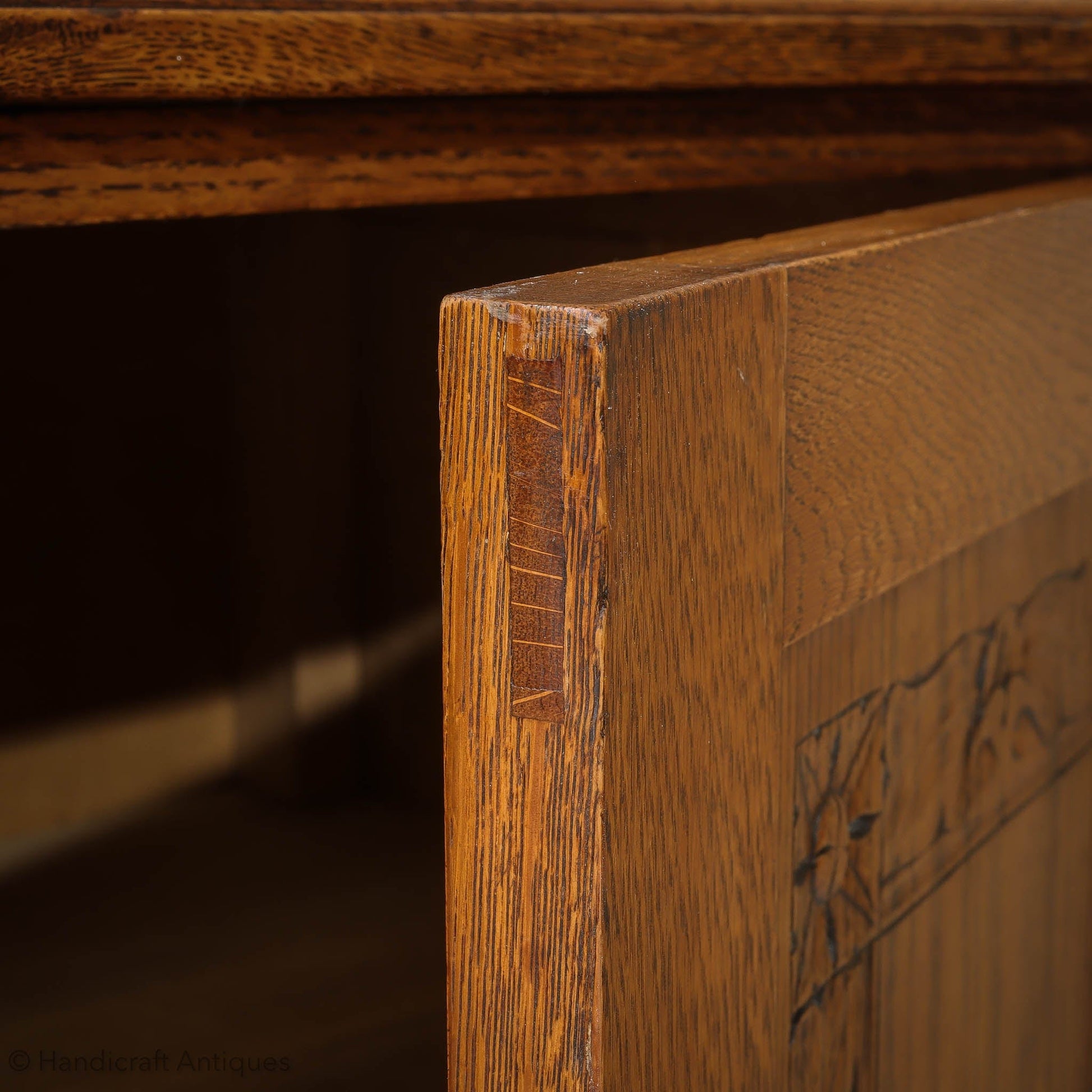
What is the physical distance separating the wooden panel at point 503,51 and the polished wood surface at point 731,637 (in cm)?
10

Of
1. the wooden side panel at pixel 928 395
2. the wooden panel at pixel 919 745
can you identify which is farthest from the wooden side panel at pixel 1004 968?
the wooden side panel at pixel 928 395

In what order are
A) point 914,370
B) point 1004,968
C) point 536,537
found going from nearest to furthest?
1. point 536,537
2. point 914,370
3. point 1004,968

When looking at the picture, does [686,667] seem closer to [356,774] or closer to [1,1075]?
[1,1075]

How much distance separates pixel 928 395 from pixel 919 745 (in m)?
0.11

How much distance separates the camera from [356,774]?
3.73ft

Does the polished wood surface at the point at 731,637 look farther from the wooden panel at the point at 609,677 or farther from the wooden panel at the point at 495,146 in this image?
the wooden panel at the point at 495,146

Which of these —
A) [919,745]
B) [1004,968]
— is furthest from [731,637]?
[1004,968]

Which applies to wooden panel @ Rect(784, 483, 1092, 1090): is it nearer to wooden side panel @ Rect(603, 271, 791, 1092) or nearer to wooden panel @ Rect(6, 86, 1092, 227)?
wooden side panel @ Rect(603, 271, 791, 1092)

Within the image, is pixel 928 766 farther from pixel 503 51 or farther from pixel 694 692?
pixel 503 51

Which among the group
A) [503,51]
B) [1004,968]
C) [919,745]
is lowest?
[1004,968]

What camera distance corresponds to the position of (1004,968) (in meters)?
0.49

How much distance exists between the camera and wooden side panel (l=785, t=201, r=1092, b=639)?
344 mm

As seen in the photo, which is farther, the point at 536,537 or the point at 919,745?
the point at 919,745

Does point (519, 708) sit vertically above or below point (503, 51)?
below
